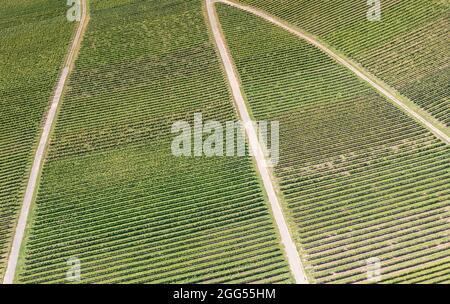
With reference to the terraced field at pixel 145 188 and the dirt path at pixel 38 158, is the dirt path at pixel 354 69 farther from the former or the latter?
the dirt path at pixel 38 158

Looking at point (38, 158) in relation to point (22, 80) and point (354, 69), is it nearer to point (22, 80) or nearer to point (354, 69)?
point (22, 80)

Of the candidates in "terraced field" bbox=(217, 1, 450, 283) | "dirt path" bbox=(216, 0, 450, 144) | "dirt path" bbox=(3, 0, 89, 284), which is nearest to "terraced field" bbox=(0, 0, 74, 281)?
"dirt path" bbox=(3, 0, 89, 284)

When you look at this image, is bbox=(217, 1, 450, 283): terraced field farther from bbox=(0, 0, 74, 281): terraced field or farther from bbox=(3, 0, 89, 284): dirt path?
bbox=(0, 0, 74, 281): terraced field

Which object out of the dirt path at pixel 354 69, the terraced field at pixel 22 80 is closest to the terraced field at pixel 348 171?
the dirt path at pixel 354 69

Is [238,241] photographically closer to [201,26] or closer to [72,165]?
[72,165]

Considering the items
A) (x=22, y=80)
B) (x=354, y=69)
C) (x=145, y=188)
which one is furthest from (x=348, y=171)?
(x=22, y=80)
